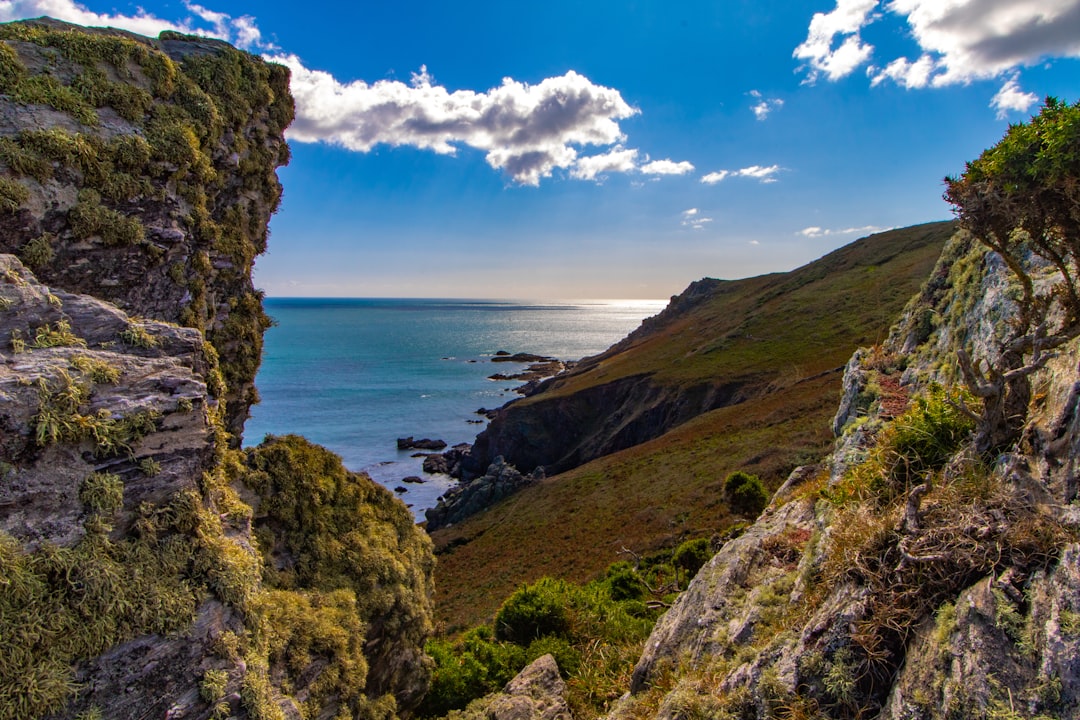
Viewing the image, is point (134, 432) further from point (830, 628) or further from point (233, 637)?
point (830, 628)

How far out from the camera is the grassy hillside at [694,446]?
36188 mm

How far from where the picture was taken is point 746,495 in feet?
102

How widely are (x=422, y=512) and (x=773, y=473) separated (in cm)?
4206

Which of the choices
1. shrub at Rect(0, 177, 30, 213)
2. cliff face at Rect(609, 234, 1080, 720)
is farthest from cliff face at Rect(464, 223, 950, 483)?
shrub at Rect(0, 177, 30, 213)

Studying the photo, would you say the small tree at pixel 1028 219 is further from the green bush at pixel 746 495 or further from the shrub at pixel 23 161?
the green bush at pixel 746 495

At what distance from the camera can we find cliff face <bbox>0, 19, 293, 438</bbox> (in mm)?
8586

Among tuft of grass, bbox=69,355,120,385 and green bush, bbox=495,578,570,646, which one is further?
green bush, bbox=495,578,570,646

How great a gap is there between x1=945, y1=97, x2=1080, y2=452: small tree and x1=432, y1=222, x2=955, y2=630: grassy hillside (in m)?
27.3

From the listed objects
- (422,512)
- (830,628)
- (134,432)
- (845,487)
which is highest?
(134,432)

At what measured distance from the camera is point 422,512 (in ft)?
204

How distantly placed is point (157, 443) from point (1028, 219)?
12466 mm

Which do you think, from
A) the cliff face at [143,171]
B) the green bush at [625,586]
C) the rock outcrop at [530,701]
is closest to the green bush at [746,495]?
the green bush at [625,586]

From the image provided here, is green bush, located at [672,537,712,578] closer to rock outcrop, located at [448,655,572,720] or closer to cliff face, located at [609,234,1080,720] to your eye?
rock outcrop, located at [448,655,572,720]

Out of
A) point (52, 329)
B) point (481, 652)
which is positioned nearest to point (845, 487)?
point (52, 329)
